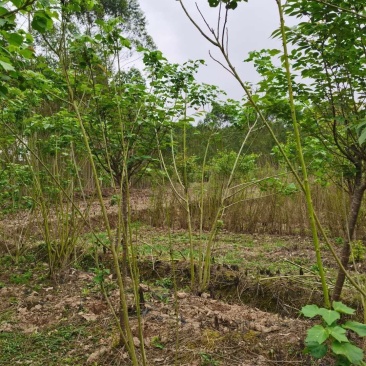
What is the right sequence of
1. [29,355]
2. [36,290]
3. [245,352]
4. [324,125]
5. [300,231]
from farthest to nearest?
[300,231]
[36,290]
[29,355]
[245,352]
[324,125]

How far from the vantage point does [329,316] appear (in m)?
0.91

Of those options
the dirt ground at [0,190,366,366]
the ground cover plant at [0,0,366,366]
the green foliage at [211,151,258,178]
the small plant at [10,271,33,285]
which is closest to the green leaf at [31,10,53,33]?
the ground cover plant at [0,0,366,366]

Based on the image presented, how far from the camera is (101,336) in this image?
272 cm

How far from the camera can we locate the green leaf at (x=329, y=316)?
0.89 metres

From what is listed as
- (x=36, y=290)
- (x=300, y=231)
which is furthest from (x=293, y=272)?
(x=36, y=290)

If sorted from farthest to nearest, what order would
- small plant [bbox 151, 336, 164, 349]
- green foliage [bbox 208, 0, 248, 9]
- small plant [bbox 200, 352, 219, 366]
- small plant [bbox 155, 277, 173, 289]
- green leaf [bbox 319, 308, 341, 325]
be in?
small plant [bbox 155, 277, 173, 289], small plant [bbox 151, 336, 164, 349], small plant [bbox 200, 352, 219, 366], green foliage [bbox 208, 0, 248, 9], green leaf [bbox 319, 308, 341, 325]

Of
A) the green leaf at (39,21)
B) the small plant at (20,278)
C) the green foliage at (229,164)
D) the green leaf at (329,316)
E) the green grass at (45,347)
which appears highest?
the green foliage at (229,164)

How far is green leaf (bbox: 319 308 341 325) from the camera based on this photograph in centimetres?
89

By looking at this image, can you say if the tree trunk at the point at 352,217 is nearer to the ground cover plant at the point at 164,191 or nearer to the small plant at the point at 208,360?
the ground cover plant at the point at 164,191

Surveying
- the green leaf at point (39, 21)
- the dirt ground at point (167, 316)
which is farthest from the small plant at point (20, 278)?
the green leaf at point (39, 21)

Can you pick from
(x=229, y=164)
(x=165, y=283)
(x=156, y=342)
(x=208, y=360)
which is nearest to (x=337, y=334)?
(x=208, y=360)

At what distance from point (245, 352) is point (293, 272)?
2216 millimetres

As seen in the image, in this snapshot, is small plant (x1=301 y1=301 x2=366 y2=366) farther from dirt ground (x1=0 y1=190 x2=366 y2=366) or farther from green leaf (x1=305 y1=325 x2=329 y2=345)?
dirt ground (x1=0 y1=190 x2=366 y2=366)

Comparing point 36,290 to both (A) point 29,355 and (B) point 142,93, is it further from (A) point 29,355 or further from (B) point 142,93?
(B) point 142,93
